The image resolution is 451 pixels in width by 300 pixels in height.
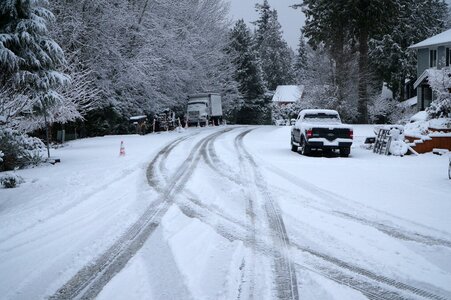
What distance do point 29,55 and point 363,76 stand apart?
96.6 feet

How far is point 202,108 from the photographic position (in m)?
39.9

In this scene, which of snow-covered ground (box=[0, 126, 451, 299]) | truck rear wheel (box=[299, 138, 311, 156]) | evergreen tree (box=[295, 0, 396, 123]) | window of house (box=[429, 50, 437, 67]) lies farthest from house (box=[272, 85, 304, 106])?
snow-covered ground (box=[0, 126, 451, 299])

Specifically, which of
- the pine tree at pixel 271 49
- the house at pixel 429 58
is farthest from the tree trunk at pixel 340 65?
the pine tree at pixel 271 49

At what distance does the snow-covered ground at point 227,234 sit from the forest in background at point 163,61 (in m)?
5.10

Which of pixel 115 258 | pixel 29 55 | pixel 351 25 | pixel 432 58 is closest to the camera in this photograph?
pixel 115 258

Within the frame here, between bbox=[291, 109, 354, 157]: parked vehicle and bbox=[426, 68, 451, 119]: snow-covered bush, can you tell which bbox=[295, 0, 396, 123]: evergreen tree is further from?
bbox=[291, 109, 354, 157]: parked vehicle

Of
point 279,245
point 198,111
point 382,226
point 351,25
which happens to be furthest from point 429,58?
point 279,245

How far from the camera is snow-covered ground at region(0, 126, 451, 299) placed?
5075 mm

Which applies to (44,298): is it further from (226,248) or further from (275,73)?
(275,73)

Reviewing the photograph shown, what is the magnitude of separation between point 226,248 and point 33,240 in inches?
122

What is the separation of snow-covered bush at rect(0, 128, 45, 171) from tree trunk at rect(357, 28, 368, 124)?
29571 mm

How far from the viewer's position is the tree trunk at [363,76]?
38031 millimetres

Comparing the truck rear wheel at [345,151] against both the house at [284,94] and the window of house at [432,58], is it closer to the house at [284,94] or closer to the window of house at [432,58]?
the window of house at [432,58]

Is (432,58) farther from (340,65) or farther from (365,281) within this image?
(365,281)
